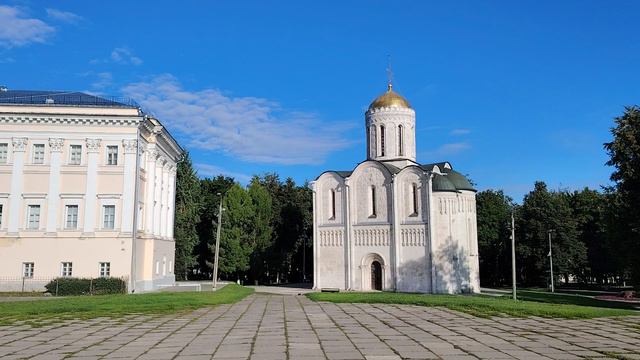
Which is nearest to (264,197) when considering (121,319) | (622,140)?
(622,140)

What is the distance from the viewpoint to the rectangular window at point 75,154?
113 ft

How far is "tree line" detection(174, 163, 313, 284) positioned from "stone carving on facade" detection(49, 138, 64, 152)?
1777 centimetres

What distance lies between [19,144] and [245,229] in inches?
1033

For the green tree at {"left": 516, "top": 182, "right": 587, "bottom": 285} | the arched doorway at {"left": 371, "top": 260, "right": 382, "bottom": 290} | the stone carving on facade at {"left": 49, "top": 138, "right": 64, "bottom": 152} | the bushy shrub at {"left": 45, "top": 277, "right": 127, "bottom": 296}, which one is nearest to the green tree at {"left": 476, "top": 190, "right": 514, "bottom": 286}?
the green tree at {"left": 516, "top": 182, "right": 587, "bottom": 285}

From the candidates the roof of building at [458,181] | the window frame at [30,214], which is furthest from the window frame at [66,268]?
the roof of building at [458,181]

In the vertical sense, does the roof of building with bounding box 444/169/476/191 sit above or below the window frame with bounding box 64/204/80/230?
above

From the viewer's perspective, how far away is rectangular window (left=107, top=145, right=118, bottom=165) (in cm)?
3469

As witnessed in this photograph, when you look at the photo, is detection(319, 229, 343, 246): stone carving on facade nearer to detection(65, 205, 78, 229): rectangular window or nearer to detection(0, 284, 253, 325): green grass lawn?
detection(65, 205, 78, 229): rectangular window

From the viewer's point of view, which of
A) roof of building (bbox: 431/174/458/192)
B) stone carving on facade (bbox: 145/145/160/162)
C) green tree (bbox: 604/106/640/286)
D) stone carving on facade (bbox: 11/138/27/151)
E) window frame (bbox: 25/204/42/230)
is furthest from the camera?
roof of building (bbox: 431/174/458/192)

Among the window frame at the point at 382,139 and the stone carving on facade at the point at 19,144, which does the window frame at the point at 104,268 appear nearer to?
the stone carving on facade at the point at 19,144

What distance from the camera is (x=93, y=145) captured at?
34312 millimetres

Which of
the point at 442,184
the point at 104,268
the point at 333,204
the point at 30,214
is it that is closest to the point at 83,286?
the point at 104,268

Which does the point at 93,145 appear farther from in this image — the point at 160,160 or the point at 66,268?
the point at 66,268

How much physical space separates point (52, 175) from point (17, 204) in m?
2.76
